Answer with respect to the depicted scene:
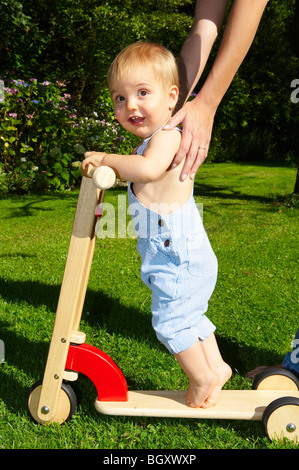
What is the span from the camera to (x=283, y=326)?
325cm

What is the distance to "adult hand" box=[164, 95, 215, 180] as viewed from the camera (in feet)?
6.45

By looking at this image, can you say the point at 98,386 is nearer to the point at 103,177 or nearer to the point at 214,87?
the point at 103,177

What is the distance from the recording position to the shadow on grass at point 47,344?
2.59 meters

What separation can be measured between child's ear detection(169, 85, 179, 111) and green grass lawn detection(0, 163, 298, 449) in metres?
1.35

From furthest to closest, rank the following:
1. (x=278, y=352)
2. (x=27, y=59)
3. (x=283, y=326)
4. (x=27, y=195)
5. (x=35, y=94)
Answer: (x=27, y=59)
(x=35, y=94)
(x=27, y=195)
(x=283, y=326)
(x=278, y=352)

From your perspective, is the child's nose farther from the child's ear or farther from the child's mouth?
the child's ear

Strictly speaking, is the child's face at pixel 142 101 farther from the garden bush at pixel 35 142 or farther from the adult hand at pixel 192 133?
the garden bush at pixel 35 142

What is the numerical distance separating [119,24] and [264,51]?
671 centimetres

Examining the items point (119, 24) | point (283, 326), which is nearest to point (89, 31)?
point (119, 24)

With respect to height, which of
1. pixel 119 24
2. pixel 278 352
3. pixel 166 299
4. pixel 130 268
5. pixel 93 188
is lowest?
pixel 130 268

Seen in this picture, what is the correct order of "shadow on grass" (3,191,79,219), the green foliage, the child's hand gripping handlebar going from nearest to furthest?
1. the child's hand gripping handlebar
2. "shadow on grass" (3,191,79,219)
3. the green foliage

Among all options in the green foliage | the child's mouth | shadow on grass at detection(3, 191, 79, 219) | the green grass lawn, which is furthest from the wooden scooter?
the green foliage

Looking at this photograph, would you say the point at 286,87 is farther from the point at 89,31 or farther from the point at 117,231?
the point at 117,231

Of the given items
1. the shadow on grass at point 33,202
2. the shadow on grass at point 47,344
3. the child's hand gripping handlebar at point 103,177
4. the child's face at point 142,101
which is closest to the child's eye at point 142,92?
the child's face at point 142,101
